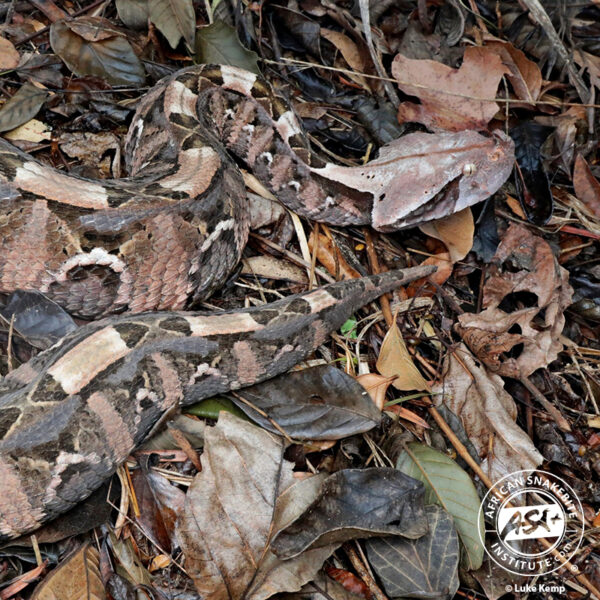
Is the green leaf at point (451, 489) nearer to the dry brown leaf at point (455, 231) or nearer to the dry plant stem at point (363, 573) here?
the dry plant stem at point (363, 573)

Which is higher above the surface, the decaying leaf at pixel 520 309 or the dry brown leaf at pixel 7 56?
the dry brown leaf at pixel 7 56

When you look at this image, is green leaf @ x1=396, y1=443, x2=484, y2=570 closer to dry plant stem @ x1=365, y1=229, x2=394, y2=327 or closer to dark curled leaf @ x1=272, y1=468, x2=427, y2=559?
dark curled leaf @ x1=272, y1=468, x2=427, y2=559

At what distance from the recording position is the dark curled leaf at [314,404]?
3.70 metres

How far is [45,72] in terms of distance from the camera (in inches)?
188

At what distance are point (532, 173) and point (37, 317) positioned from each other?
3.86 metres

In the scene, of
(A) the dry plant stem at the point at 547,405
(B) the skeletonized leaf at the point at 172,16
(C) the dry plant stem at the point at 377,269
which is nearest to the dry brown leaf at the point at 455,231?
(C) the dry plant stem at the point at 377,269

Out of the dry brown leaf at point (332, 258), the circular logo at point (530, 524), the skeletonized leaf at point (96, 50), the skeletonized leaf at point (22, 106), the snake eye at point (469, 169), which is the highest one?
the skeletonized leaf at point (96, 50)

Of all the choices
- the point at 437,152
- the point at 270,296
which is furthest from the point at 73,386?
the point at 437,152

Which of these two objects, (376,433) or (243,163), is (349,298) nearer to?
(376,433)

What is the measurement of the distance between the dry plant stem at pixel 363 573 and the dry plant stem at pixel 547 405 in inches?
65.2

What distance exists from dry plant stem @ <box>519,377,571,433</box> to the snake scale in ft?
3.41

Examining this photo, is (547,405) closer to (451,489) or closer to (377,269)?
(451,489)

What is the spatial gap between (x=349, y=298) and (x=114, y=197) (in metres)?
1.64

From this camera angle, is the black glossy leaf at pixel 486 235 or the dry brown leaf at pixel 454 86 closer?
the black glossy leaf at pixel 486 235
